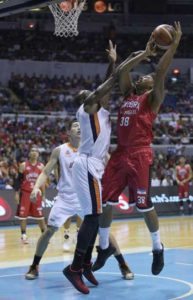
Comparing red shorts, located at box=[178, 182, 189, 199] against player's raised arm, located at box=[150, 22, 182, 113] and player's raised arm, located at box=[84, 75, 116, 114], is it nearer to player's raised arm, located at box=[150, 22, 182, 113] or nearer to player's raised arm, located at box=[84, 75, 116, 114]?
player's raised arm, located at box=[150, 22, 182, 113]

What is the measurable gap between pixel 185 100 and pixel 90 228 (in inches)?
931

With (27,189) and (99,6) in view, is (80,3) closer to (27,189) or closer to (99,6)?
(27,189)

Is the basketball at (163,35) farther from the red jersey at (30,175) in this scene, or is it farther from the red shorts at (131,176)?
the red jersey at (30,175)

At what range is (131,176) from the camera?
6598mm

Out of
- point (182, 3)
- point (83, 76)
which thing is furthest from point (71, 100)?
point (182, 3)

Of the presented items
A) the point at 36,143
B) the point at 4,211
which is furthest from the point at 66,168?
the point at 36,143

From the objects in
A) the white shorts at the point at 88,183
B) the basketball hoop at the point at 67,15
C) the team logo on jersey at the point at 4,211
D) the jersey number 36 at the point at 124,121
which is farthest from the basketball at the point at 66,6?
the team logo on jersey at the point at 4,211

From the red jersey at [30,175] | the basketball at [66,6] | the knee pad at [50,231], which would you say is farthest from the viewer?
the red jersey at [30,175]

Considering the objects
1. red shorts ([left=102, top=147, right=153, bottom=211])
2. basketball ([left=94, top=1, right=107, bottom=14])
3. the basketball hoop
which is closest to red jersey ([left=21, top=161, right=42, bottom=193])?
the basketball hoop

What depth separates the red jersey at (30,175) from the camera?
486 inches

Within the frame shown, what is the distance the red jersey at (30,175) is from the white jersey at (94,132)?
19.2 ft

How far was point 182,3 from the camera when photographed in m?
33.6

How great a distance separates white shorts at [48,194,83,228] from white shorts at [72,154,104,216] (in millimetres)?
1459

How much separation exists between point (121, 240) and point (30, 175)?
88.3 inches
